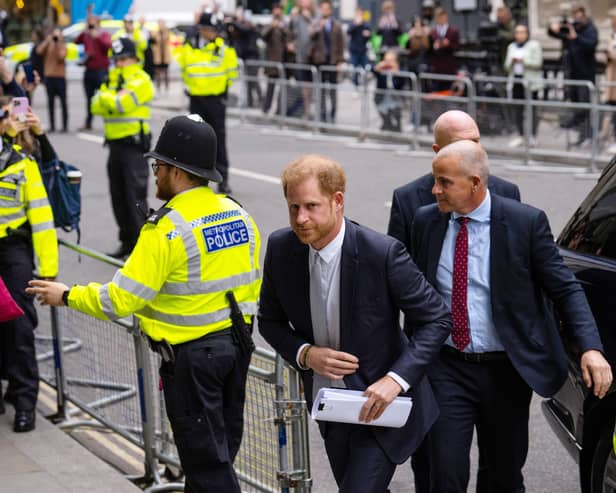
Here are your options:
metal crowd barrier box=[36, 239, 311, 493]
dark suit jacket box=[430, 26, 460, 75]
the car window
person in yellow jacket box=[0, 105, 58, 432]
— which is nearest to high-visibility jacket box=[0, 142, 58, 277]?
person in yellow jacket box=[0, 105, 58, 432]

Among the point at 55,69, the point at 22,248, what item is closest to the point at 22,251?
the point at 22,248

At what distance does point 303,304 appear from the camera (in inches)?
174

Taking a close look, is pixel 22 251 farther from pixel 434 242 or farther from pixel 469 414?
pixel 469 414

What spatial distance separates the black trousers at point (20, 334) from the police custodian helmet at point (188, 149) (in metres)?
2.27

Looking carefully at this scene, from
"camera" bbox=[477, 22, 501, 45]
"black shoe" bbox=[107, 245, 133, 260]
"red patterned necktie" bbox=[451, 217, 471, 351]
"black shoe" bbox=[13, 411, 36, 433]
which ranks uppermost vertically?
"camera" bbox=[477, 22, 501, 45]

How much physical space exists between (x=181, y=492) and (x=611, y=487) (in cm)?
229

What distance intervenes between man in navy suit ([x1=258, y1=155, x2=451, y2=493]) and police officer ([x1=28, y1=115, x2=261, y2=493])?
0.55 meters

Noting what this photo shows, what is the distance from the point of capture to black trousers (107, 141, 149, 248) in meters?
11.4

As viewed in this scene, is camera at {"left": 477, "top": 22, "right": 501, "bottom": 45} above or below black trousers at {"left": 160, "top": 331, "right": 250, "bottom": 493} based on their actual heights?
above

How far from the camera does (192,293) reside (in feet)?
16.1

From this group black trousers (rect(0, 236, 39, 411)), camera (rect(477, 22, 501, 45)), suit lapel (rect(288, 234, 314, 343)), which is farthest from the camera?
camera (rect(477, 22, 501, 45))

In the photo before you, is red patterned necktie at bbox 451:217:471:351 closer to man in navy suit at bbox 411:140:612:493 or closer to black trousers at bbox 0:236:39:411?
man in navy suit at bbox 411:140:612:493

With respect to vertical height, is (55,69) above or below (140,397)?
above

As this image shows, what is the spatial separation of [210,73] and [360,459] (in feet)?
35.0
